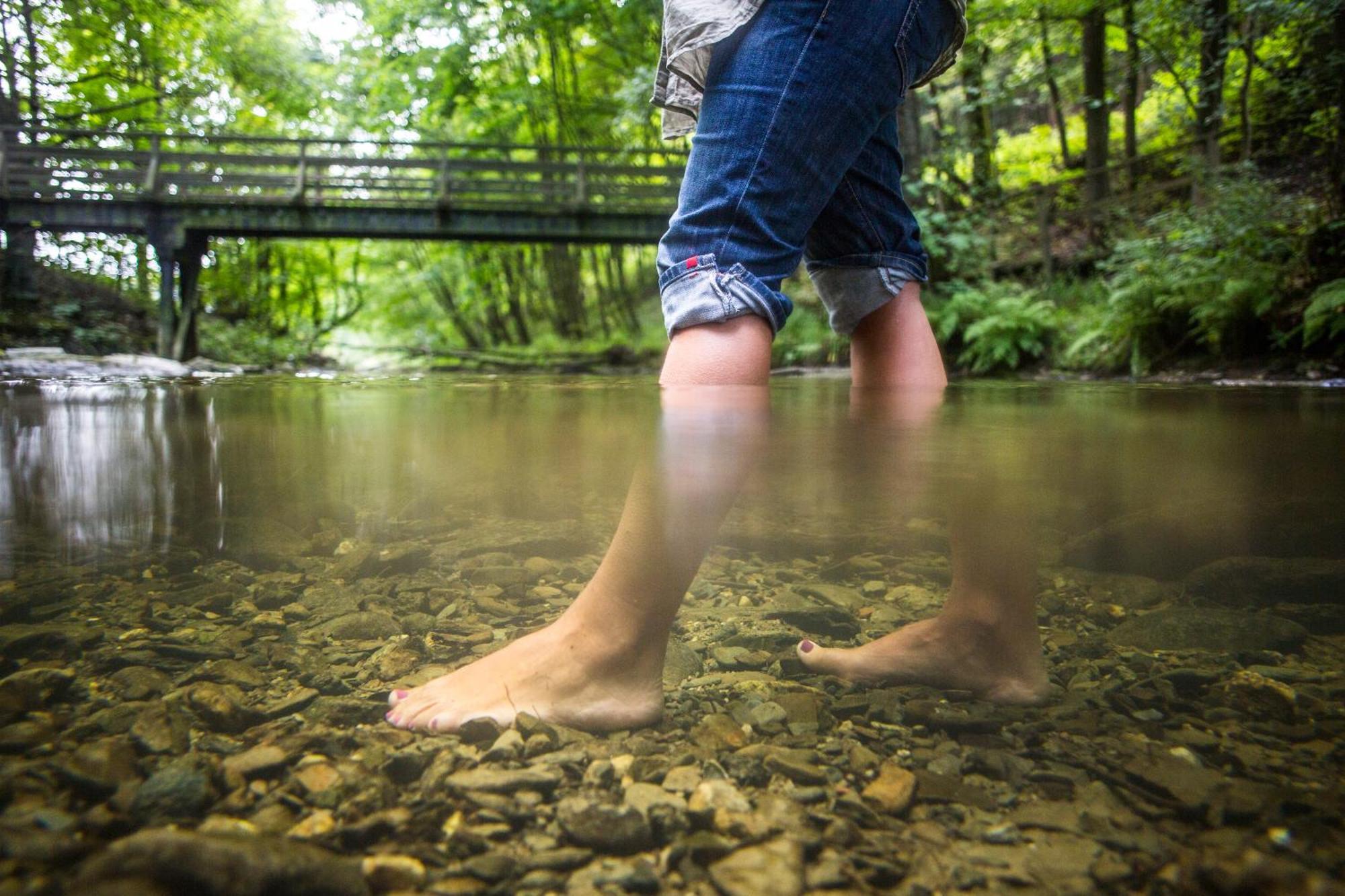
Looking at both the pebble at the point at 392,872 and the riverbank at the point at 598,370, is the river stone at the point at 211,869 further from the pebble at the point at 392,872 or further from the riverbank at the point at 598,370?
the riverbank at the point at 598,370

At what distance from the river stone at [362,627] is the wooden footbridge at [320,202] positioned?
12386mm

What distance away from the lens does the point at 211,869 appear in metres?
0.67

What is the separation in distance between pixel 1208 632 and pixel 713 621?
1029 millimetres

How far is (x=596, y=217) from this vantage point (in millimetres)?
13633

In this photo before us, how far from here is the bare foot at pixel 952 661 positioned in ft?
4.45

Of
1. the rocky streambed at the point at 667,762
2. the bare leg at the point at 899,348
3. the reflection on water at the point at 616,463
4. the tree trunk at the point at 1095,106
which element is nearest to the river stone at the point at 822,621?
the rocky streambed at the point at 667,762

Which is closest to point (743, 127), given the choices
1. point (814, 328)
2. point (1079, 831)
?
point (1079, 831)

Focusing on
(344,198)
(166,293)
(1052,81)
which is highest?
(1052,81)

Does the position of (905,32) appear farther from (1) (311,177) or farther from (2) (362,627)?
(1) (311,177)

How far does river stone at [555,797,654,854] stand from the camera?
85 cm

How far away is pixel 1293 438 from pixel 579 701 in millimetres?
1732

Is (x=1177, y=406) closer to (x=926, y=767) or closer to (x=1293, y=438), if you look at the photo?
(x=1293, y=438)

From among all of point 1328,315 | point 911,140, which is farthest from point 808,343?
point 1328,315

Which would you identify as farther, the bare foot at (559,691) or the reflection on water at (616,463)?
the reflection on water at (616,463)
